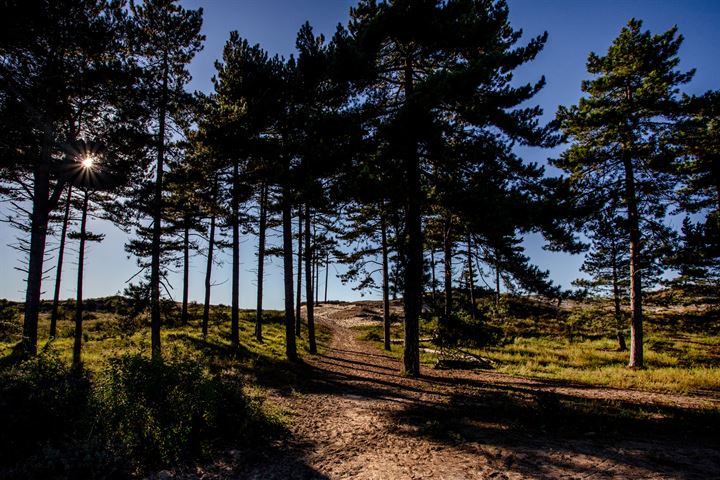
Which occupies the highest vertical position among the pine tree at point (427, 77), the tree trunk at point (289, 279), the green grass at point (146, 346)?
the pine tree at point (427, 77)

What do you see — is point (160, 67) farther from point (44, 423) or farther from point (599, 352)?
point (599, 352)

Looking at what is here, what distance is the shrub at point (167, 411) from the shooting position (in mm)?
4945

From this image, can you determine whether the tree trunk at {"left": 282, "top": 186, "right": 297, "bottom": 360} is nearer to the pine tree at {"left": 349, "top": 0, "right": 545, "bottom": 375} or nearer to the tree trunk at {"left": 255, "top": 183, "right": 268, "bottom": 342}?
the tree trunk at {"left": 255, "top": 183, "right": 268, "bottom": 342}

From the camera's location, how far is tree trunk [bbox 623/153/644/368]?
14039 mm

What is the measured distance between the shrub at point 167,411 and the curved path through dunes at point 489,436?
70 centimetres

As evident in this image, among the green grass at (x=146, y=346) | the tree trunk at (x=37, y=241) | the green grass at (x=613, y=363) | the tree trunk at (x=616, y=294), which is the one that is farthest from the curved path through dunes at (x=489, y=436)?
the tree trunk at (x=616, y=294)

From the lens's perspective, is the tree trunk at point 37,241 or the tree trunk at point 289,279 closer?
the tree trunk at point 37,241

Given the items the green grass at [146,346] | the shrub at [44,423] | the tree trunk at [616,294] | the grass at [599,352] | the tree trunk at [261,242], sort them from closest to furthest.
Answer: the shrub at [44,423] → the grass at [599,352] → the green grass at [146,346] → the tree trunk at [261,242] → the tree trunk at [616,294]

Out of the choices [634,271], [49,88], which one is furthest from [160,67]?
[634,271]

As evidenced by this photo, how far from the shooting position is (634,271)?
14062 mm

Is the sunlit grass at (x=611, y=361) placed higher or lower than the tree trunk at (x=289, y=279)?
lower

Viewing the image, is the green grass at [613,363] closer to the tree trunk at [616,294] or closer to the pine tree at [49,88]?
the tree trunk at [616,294]

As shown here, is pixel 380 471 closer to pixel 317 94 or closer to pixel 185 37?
pixel 317 94

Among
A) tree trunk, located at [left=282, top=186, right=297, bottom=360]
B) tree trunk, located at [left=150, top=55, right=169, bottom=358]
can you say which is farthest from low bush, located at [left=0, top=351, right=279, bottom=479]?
tree trunk, located at [left=282, top=186, right=297, bottom=360]
